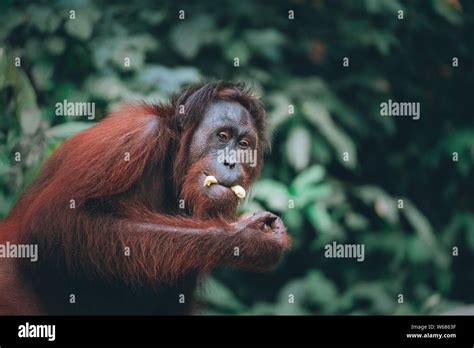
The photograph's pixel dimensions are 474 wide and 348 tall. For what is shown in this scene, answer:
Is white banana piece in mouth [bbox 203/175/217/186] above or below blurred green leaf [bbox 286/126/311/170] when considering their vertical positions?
below

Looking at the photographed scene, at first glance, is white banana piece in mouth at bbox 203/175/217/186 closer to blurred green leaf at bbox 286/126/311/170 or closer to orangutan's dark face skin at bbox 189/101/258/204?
orangutan's dark face skin at bbox 189/101/258/204

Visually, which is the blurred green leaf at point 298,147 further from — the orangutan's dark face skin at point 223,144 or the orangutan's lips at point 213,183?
the orangutan's lips at point 213,183

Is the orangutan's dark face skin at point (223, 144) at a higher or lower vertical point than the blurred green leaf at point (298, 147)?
lower

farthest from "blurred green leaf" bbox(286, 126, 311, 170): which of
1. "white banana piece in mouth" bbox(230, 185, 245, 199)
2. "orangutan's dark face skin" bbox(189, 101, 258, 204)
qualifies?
"white banana piece in mouth" bbox(230, 185, 245, 199)

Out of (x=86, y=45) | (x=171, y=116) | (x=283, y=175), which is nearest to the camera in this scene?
(x=171, y=116)

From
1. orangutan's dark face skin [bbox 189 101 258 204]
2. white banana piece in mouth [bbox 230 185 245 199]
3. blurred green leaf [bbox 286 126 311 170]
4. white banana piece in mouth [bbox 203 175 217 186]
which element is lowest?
white banana piece in mouth [bbox 230 185 245 199]

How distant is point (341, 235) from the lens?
6516 millimetres

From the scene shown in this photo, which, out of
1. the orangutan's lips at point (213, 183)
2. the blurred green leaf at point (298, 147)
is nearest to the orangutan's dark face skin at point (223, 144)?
the orangutan's lips at point (213, 183)

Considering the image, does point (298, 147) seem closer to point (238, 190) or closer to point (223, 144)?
point (223, 144)

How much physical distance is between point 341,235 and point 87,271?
2611 millimetres

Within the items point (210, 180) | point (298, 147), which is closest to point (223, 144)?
point (210, 180)

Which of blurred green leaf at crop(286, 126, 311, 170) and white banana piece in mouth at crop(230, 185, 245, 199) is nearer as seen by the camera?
white banana piece in mouth at crop(230, 185, 245, 199)
